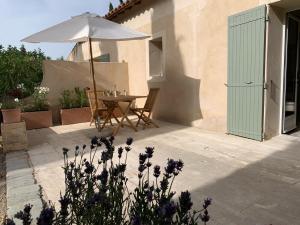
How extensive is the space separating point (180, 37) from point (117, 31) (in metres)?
1.76

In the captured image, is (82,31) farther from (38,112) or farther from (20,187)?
(20,187)

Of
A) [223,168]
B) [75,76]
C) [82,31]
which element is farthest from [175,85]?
[223,168]

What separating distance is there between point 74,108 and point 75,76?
1.07 m

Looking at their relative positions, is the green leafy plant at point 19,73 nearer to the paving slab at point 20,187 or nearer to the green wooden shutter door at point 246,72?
the paving slab at point 20,187

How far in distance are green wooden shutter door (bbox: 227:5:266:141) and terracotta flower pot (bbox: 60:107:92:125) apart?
4052 mm

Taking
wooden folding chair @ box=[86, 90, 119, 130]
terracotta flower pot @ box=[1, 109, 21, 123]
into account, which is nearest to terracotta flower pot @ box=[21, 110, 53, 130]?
wooden folding chair @ box=[86, 90, 119, 130]

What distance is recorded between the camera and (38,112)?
22.8ft

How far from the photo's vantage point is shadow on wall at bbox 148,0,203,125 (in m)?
6.37

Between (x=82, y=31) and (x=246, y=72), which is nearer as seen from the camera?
(x=246, y=72)

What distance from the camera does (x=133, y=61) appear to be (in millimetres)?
8586

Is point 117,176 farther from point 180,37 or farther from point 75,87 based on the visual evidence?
point 75,87

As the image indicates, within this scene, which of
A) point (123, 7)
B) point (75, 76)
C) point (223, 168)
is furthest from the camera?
point (123, 7)

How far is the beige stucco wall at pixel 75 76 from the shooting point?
766 centimetres

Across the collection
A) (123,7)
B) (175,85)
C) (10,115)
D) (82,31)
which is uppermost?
(123,7)
